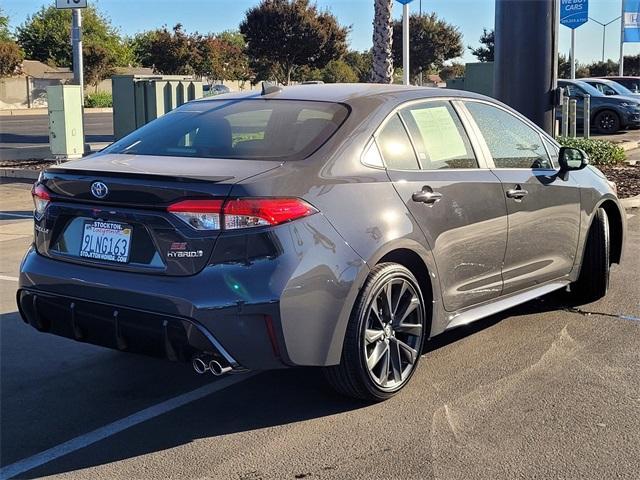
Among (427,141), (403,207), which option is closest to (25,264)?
(403,207)

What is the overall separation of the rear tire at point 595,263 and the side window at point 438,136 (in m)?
1.63

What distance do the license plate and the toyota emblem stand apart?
14 centimetres

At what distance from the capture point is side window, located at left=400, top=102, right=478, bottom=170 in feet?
15.5

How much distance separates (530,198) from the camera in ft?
17.5

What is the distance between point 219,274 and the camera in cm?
372

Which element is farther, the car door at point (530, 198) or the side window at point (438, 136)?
the car door at point (530, 198)

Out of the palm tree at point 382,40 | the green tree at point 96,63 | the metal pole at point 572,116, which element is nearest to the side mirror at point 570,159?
the palm tree at point 382,40

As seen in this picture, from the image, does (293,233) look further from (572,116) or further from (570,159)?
(572,116)

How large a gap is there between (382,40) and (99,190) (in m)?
15.5

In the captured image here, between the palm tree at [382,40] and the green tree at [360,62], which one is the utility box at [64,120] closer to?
the palm tree at [382,40]

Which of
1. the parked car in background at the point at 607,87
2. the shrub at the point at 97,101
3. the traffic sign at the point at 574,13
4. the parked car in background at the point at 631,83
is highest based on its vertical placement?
the traffic sign at the point at 574,13

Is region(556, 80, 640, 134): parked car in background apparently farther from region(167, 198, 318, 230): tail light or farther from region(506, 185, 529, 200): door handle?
region(167, 198, 318, 230): tail light

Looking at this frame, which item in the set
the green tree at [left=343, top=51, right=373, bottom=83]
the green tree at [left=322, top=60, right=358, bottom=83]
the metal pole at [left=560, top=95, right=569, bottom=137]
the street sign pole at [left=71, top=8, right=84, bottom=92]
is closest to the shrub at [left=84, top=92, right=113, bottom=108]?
the green tree at [left=322, top=60, right=358, bottom=83]

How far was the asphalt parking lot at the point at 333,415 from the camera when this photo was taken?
12.0ft
